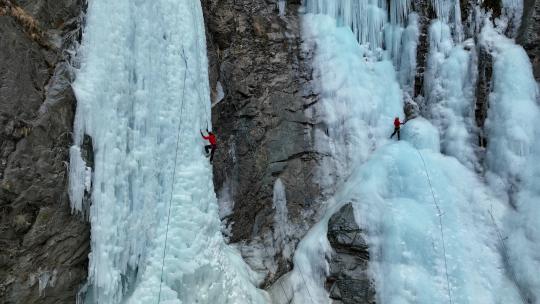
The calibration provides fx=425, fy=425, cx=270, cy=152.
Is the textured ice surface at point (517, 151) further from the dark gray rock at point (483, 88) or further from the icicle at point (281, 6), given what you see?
the icicle at point (281, 6)

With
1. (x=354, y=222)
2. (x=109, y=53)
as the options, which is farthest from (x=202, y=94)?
(x=354, y=222)

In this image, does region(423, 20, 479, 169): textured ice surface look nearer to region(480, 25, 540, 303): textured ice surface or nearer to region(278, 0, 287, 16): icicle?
region(480, 25, 540, 303): textured ice surface

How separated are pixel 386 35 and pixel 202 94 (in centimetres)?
540

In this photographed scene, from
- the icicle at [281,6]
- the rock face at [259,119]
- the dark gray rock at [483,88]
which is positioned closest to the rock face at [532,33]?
the dark gray rock at [483,88]

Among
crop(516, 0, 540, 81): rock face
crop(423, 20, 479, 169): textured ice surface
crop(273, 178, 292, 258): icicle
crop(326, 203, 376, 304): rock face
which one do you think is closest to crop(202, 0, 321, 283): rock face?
crop(273, 178, 292, 258): icicle

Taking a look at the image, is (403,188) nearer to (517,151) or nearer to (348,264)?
(348,264)

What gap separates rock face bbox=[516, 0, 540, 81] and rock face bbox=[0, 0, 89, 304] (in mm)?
9120

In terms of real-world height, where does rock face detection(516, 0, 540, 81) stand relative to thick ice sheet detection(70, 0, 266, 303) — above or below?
above

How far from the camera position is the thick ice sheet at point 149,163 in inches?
237

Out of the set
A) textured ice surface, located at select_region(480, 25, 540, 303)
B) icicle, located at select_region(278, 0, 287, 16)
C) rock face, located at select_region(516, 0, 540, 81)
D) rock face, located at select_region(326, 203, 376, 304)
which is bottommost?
rock face, located at select_region(326, 203, 376, 304)

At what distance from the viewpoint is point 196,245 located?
7203 millimetres

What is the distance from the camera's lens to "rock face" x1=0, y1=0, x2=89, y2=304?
514cm

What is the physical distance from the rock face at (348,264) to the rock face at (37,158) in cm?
441

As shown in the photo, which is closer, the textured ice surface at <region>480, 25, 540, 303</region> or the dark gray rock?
the textured ice surface at <region>480, 25, 540, 303</region>
